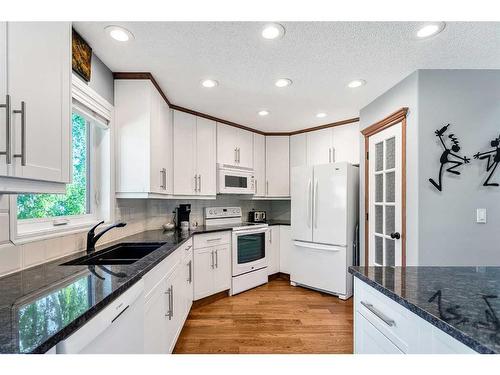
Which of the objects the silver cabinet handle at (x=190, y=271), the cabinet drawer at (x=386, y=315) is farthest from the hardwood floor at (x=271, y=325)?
the cabinet drawer at (x=386, y=315)

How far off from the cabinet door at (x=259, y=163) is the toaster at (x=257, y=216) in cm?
28

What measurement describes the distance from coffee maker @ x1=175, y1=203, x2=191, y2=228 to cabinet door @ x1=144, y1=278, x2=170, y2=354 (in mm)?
1400

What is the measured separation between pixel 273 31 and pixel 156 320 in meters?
1.96

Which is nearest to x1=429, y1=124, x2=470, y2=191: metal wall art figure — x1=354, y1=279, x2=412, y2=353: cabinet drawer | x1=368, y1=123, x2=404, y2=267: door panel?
x1=368, y1=123, x2=404, y2=267: door panel

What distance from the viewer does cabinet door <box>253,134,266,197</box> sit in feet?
13.4

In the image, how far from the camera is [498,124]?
2168 mm

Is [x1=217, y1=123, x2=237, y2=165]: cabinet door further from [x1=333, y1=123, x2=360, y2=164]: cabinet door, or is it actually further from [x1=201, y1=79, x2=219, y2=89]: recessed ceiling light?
[x1=333, y1=123, x2=360, y2=164]: cabinet door

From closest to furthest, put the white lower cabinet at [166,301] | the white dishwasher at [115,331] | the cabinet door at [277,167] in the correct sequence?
1. the white dishwasher at [115,331]
2. the white lower cabinet at [166,301]
3. the cabinet door at [277,167]

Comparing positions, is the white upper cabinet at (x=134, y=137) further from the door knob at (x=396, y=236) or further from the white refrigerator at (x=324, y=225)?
the door knob at (x=396, y=236)

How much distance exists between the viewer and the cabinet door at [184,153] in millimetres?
3053

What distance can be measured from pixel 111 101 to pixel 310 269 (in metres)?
2.95

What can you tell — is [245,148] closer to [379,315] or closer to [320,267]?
[320,267]

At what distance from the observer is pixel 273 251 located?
394cm
